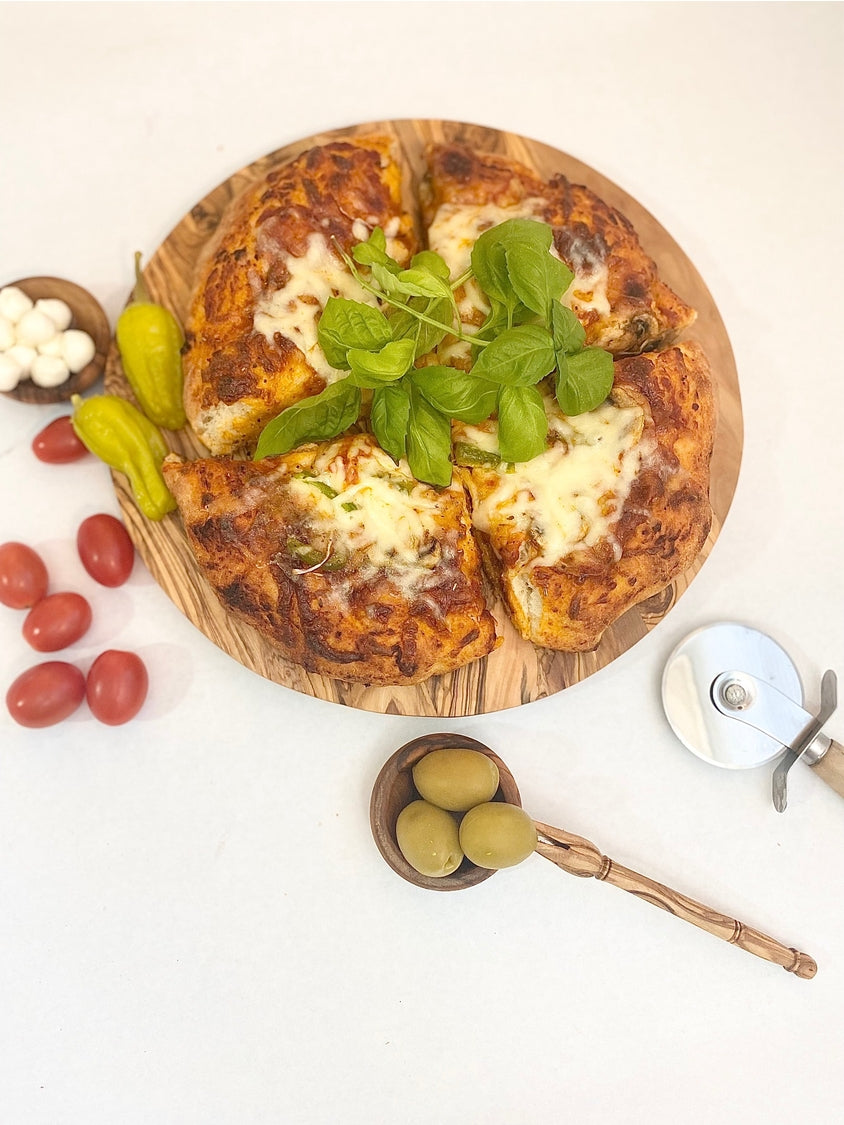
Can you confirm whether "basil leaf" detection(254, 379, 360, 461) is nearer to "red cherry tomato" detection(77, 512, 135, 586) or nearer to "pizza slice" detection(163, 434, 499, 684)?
"pizza slice" detection(163, 434, 499, 684)

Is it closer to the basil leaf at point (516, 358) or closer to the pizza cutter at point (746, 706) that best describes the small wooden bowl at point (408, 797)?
the pizza cutter at point (746, 706)

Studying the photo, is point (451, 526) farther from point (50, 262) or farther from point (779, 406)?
point (50, 262)

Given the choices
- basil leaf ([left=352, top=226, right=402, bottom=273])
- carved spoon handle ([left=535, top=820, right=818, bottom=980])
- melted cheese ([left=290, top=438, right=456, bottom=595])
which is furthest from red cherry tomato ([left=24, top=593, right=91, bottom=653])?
carved spoon handle ([left=535, top=820, right=818, bottom=980])

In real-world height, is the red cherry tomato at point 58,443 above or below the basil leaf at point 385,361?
below

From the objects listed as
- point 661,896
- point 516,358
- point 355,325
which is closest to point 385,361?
point 355,325

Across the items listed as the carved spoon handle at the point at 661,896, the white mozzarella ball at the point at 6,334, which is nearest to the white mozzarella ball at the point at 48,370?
the white mozzarella ball at the point at 6,334

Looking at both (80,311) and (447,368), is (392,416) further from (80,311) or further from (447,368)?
(80,311)

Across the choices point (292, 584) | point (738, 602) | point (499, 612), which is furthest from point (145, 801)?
point (738, 602)
